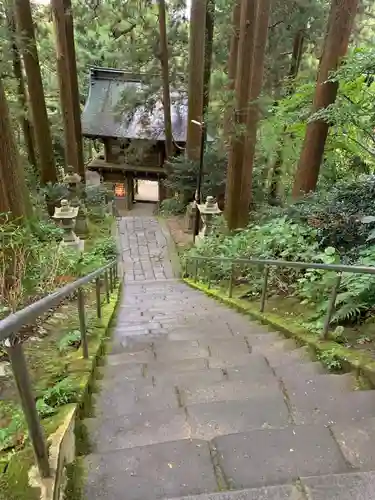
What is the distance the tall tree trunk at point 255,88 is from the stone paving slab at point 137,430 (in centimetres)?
708

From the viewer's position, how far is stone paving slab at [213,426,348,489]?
1596mm

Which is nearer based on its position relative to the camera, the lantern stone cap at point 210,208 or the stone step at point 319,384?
the stone step at point 319,384

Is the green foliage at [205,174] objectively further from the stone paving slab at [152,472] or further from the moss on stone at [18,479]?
the moss on stone at [18,479]

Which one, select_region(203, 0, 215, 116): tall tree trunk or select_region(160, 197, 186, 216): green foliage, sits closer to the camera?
select_region(203, 0, 215, 116): tall tree trunk

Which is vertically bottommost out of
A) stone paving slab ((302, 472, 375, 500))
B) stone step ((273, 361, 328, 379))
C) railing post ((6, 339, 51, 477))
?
stone step ((273, 361, 328, 379))

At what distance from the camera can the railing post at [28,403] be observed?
1.25 m

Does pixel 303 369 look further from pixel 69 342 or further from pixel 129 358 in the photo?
pixel 69 342

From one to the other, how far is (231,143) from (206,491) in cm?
798

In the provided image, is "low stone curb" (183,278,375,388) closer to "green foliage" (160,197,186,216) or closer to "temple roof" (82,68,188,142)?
"green foliage" (160,197,186,216)

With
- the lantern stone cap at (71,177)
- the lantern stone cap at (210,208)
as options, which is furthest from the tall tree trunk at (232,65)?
the lantern stone cap at (71,177)

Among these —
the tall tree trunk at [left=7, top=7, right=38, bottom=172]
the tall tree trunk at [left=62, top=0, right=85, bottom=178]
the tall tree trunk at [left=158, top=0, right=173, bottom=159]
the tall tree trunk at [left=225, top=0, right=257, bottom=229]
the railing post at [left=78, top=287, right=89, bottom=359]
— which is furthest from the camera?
the tall tree trunk at [left=7, top=7, right=38, bottom=172]

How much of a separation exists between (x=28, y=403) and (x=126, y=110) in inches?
578

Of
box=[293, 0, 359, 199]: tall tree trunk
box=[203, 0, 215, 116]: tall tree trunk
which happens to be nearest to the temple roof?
box=[203, 0, 215, 116]: tall tree trunk

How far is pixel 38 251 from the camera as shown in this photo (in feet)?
17.0
